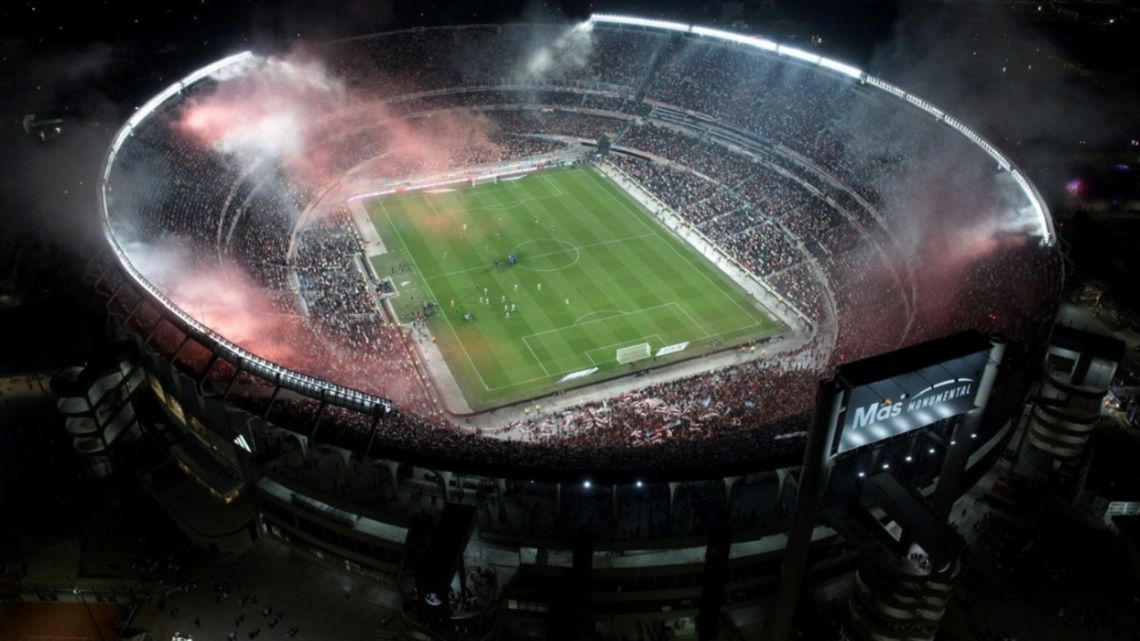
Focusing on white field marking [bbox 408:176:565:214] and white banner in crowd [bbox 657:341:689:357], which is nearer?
white banner in crowd [bbox 657:341:689:357]

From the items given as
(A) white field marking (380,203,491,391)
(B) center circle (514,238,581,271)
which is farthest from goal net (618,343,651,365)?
(B) center circle (514,238,581,271)

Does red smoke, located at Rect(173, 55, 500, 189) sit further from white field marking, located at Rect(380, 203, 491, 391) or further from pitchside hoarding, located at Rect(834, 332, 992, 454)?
pitchside hoarding, located at Rect(834, 332, 992, 454)

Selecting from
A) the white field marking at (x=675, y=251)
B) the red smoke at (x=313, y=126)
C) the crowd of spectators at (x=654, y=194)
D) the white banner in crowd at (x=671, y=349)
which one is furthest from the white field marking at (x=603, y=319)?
the red smoke at (x=313, y=126)

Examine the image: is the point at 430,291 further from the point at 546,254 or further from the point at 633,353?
the point at 633,353

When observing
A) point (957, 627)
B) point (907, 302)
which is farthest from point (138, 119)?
point (957, 627)

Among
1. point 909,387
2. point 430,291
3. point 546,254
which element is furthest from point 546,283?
point 909,387

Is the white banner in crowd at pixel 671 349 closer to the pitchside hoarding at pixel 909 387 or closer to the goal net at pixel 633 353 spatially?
the goal net at pixel 633 353
